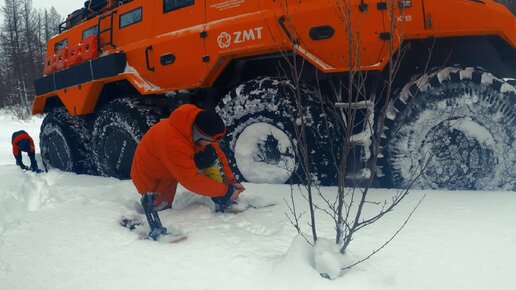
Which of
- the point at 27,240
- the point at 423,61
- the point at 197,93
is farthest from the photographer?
the point at 197,93

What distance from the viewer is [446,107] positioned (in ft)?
12.2

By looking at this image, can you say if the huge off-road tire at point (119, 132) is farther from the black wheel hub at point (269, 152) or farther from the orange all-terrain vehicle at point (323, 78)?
the black wheel hub at point (269, 152)

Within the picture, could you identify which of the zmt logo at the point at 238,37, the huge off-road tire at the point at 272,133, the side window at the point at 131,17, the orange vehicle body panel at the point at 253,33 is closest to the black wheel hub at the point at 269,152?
the huge off-road tire at the point at 272,133

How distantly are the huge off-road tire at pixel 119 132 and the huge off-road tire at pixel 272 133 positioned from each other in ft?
4.12

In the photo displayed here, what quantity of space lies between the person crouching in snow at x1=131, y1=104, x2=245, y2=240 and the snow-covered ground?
0.22 metres

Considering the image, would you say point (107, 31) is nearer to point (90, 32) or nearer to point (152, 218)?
point (90, 32)

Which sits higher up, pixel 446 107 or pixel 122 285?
pixel 446 107

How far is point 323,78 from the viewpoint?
411 cm

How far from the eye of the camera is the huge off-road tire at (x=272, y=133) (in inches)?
157

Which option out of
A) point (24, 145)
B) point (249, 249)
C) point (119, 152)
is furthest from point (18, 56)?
point (249, 249)

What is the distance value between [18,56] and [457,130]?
3795cm

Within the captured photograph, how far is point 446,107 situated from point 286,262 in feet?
7.66

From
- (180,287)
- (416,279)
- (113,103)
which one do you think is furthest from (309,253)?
(113,103)

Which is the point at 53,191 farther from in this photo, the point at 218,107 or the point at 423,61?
the point at 423,61
